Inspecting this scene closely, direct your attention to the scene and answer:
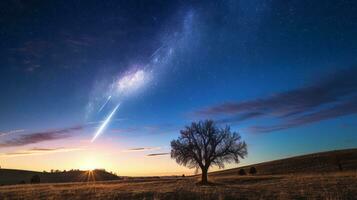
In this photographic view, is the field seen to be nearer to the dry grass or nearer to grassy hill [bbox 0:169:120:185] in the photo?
the dry grass

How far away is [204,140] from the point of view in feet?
167

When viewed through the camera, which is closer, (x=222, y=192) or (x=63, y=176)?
(x=222, y=192)

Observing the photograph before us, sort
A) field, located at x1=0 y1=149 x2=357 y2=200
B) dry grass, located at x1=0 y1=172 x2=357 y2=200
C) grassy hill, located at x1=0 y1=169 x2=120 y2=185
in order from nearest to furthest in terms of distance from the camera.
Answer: dry grass, located at x1=0 y1=172 x2=357 y2=200
field, located at x1=0 y1=149 x2=357 y2=200
grassy hill, located at x1=0 y1=169 x2=120 y2=185

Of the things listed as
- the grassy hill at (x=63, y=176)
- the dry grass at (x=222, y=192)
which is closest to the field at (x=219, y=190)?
the dry grass at (x=222, y=192)

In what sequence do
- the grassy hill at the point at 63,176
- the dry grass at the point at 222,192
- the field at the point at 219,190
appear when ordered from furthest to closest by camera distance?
the grassy hill at the point at 63,176
the field at the point at 219,190
the dry grass at the point at 222,192

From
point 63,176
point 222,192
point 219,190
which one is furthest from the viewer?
point 63,176

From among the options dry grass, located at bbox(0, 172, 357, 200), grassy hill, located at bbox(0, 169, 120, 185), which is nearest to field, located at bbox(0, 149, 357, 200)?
dry grass, located at bbox(0, 172, 357, 200)

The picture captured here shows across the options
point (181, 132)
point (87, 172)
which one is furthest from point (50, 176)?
point (181, 132)

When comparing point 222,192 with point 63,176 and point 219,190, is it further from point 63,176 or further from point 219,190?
point 63,176

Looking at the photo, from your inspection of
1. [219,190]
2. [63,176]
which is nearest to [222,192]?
[219,190]

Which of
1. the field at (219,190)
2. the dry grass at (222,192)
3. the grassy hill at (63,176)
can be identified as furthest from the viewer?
the grassy hill at (63,176)

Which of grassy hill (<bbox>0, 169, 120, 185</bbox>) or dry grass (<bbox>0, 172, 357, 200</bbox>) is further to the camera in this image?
grassy hill (<bbox>0, 169, 120, 185</bbox>)

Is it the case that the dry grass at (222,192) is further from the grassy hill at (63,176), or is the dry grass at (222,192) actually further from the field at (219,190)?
the grassy hill at (63,176)

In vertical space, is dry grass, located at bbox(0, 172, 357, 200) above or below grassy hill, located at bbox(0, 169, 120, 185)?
below
